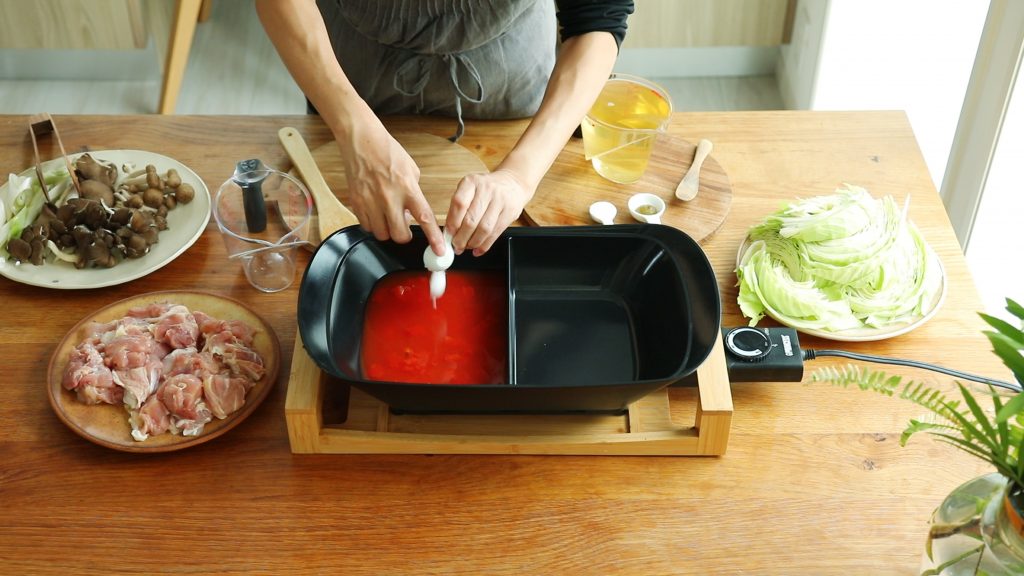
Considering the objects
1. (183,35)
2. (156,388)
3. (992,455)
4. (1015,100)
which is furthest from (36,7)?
(992,455)

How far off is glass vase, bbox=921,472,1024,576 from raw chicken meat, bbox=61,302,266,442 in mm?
897

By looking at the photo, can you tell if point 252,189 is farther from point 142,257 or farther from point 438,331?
point 438,331

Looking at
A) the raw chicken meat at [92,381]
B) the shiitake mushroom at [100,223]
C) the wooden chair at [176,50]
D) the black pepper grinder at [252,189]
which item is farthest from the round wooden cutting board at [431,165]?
the wooden chair at [176,50]

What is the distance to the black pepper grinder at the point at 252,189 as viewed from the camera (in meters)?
1.53

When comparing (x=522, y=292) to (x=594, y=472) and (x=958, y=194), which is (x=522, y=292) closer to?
(x=594, y=472)

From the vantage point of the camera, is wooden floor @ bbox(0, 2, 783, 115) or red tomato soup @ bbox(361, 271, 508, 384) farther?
wooden floor @ bbox(0, 2, 783, 115)

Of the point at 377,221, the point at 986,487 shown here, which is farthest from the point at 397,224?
the point at 986,487

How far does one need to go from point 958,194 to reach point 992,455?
1.74 meters

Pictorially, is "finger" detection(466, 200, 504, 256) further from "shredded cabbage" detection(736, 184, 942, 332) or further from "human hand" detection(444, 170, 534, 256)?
"shredded cabbage" detection(736, 184, 942, 332)

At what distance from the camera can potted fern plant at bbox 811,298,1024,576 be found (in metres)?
0.89

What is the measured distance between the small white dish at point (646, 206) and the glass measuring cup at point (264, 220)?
548 mm

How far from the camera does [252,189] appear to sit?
60.8 inches

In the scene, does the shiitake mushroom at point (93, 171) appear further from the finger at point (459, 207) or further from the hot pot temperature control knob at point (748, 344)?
the hot pot temperature control knob at point (748, 344)

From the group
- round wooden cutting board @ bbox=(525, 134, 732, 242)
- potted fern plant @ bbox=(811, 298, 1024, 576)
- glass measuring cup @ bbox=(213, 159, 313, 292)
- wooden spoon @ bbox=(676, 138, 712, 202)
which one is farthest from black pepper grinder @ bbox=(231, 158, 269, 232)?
potted fern plant @ bbox=(811, 298, 1024, 576)
